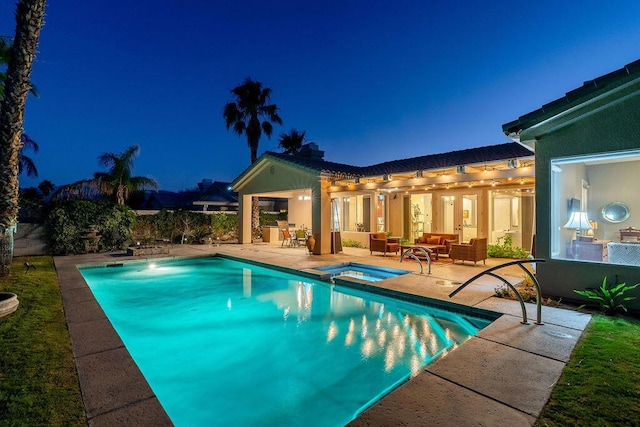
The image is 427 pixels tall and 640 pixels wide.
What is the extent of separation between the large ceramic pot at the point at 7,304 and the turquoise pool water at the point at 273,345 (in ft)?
6.11

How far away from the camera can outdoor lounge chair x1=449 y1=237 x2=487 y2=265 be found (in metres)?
10.9

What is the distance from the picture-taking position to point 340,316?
7.45 meters

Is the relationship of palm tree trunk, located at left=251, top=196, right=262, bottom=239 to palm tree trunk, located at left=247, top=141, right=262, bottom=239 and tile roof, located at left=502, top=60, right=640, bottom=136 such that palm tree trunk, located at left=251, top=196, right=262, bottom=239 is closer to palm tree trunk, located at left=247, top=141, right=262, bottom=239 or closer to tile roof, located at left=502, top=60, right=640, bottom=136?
palm tree trunk, located at left=247, top=141, right=262, bottom=239

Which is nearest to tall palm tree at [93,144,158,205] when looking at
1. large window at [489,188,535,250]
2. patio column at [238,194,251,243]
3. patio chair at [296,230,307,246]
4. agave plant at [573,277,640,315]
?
patio column at [238,194,251,243]

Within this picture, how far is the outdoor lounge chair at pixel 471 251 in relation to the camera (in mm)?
10883

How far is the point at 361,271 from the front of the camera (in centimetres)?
1152

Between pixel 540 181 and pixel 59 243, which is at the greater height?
pixel 540 181

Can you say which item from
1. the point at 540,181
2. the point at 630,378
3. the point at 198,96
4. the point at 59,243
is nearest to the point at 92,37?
the point at 198,96

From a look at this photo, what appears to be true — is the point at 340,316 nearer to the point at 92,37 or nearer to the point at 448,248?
the point at 448,248

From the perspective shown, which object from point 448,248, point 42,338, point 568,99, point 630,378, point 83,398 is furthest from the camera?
point 448,248

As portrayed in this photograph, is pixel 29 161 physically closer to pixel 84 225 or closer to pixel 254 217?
pixel 84 225

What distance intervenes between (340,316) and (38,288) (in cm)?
719

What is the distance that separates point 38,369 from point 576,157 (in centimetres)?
945

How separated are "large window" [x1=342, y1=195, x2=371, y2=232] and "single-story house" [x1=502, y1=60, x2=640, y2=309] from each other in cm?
960
